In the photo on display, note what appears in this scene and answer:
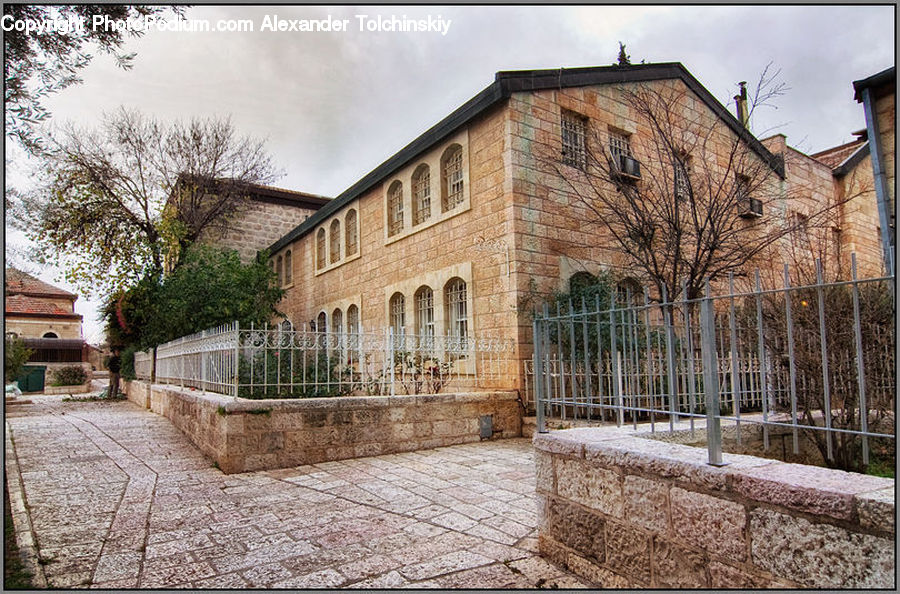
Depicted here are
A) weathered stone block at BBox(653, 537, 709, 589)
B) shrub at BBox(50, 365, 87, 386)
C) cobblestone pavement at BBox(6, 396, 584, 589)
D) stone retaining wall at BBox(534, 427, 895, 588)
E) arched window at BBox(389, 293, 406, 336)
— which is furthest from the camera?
shrub at BBox(50, 365, 87, 386)

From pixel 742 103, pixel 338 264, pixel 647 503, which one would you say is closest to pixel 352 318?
pixel 338 264

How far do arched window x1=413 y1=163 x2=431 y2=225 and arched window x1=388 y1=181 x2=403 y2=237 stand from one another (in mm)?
834

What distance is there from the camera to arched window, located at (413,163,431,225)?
1122cm

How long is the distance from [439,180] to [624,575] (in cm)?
874

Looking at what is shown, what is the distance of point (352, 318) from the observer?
13.9 m

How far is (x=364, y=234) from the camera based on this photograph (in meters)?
13.4

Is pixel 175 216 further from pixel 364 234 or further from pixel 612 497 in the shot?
pixel 612 497

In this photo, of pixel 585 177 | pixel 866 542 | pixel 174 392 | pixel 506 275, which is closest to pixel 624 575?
pixel 866 542

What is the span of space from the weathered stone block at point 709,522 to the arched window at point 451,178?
27.2ft

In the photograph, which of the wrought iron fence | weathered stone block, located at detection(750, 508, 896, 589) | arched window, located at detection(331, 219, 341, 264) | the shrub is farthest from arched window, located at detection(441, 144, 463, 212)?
the shrub

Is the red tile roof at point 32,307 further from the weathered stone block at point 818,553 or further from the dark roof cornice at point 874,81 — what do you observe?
the weathered stone block at point 818,553

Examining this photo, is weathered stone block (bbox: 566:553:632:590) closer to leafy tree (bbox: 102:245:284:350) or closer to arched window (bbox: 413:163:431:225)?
arched window (bbox: 413:163:431:225)

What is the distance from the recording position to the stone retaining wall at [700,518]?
1844 millimetres

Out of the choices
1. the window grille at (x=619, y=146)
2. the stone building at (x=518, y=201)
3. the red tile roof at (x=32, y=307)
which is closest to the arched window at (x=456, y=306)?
the stone building at (x=518, y=201)
